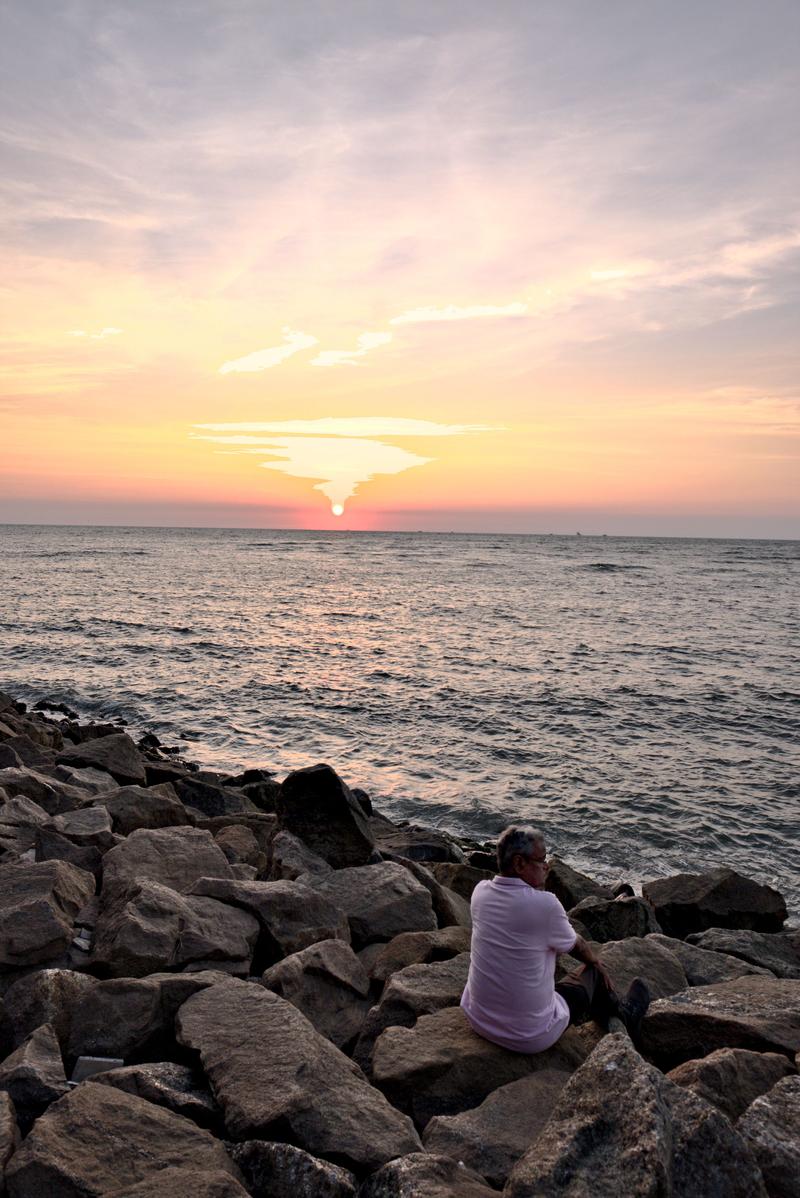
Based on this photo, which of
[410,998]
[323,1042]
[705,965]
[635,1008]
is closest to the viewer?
[323,1042]

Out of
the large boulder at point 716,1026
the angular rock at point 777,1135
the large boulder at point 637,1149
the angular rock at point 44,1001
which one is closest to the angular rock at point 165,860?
the angular rock at point 44,1001

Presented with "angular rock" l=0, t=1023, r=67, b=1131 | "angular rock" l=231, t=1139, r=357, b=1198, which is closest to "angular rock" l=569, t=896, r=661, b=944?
"angular rock" l=231, t=1139, r=357, b=1198

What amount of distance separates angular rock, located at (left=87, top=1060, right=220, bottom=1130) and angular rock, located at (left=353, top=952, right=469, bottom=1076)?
51.2 inches

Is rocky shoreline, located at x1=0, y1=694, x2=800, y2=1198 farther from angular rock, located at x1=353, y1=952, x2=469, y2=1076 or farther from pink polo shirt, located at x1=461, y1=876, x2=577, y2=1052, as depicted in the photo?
pink polo shirt, located at x1=461, y1=876, x2=577, y2=1052

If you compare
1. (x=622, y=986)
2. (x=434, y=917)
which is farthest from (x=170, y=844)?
(x=622, y=986)

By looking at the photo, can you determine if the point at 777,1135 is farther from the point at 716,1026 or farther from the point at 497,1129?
the point at 716,1026

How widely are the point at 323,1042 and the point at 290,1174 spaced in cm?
122

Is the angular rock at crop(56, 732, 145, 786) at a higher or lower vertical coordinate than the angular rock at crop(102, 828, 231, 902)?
lower

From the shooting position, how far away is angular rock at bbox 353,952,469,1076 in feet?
19.6

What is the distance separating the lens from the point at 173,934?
21.2ft

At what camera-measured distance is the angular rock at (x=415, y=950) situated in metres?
7.02

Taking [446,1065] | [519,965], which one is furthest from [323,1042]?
[519,965]

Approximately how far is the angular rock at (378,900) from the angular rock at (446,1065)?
2.08 metres

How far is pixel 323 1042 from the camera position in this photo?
5.20 meters
